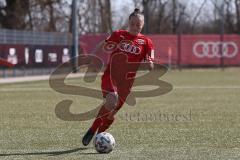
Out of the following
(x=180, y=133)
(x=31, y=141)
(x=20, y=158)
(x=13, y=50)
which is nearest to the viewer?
(x=20, y=158)

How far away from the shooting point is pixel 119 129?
1107 cm

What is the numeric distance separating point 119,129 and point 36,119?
2.33 metres

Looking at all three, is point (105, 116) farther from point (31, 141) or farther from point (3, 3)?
point (3, 3)

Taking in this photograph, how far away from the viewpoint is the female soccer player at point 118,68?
876cm

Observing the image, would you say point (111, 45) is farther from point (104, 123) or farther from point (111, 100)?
point (104, 123)

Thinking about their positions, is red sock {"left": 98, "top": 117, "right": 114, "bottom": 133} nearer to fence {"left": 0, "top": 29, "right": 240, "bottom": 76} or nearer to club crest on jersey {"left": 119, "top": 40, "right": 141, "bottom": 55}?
club crest on jersey {"left": 119, "top": 40, "right": 141, "bottom": 55}

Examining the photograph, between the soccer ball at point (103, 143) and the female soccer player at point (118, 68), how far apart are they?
13.7 inches

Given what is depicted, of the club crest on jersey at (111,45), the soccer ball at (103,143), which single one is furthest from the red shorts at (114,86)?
the soccer ball at (103,143)

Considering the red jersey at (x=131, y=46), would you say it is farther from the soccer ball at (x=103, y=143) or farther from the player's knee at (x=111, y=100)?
the soccer ball at (x=103, y=143)

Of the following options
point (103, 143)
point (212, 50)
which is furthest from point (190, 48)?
point (103, 143)

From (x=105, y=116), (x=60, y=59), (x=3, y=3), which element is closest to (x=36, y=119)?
(x=105, y=116)

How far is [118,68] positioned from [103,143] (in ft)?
3.89

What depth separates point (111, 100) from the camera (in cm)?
869

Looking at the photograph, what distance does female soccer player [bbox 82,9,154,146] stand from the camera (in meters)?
8.76
